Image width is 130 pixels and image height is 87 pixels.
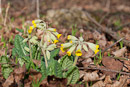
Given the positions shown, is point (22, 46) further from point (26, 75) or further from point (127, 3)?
point (127, 3)

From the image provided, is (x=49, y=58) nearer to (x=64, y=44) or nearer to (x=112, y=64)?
(x=64, y=44)

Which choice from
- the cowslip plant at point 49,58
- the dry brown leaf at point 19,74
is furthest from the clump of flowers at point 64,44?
the dry brown leaf at point 19,74

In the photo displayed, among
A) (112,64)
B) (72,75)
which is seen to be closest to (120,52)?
(112,64)

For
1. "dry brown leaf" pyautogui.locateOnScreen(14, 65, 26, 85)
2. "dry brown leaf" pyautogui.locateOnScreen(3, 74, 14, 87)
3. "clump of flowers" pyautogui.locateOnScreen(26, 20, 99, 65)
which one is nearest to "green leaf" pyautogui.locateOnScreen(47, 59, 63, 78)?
"clump of flowers" pyautogui.locateOnScreen(26, 20, 99, 65)

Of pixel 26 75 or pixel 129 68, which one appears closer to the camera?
pixel 26 75

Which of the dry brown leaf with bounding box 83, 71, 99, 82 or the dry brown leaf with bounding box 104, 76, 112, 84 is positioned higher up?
the dry brown leaf with bounding box 83, 71, 99, 82

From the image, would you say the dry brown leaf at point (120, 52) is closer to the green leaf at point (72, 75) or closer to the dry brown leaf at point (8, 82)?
the green leaf at point (72, 75)

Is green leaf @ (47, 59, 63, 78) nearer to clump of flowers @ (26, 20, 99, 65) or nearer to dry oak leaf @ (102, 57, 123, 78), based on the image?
clump of flowers @ (26, 20, 99, 65)

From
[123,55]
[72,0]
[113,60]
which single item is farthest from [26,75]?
[72,0]
